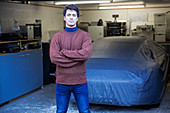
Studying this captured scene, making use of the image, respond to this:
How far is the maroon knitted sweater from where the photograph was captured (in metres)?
2.50

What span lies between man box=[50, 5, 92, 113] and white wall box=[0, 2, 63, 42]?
4324mm

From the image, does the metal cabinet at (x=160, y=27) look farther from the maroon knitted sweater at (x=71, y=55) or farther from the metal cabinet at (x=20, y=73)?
the maroon knitted sweater at (x=71, y=55)

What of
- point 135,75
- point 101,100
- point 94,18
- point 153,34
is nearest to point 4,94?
point 101,100

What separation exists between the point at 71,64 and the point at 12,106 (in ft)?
8.69

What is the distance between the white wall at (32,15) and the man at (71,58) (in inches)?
170

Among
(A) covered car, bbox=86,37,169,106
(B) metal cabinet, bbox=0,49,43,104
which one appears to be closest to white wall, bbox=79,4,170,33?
(B) metal cabinet, bbox=0,49,43,104

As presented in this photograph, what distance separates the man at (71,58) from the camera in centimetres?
251

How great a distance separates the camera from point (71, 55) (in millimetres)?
2467

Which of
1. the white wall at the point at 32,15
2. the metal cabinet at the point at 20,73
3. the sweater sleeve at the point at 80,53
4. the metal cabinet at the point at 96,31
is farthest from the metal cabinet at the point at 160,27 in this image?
the sweater sleeve at the point at 80,53

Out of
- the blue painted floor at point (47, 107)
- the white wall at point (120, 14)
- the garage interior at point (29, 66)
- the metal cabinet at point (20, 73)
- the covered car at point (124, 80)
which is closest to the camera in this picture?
the covered car at point (124, 80)

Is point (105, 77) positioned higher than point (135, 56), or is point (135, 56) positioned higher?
point (135, 56)

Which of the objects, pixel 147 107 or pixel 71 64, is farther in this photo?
pixel 147 107

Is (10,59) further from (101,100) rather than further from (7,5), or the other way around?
(7,5)

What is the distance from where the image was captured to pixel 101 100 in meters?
4.07
